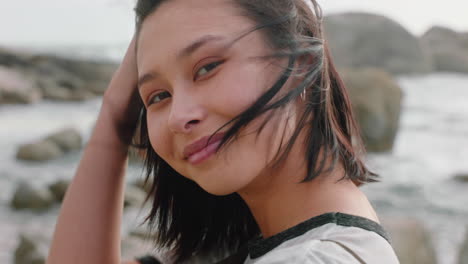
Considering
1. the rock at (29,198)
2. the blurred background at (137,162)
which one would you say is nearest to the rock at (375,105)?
the blurred background at (137,162)

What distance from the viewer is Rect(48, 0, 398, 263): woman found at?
0.50 m

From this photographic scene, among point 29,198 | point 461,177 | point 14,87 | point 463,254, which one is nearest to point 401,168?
point 461,177

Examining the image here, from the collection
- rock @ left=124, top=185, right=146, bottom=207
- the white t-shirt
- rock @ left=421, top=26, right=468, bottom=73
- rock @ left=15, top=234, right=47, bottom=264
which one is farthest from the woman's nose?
rock @ left=421, top=26, right=468, bottom=73

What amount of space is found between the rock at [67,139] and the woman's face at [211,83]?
2045 millimetres

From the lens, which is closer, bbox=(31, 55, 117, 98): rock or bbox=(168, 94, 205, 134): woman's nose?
bbox=(168, 94, 205, 134): woman's nose

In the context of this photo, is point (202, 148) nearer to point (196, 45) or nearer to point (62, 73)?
point (196, 45)

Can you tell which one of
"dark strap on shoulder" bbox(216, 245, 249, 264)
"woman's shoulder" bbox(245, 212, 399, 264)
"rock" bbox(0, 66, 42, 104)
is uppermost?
"woman's shoulder" bbox(245, 212, 399, 264)

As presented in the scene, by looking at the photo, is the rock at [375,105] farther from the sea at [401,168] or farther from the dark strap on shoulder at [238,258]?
the dark strap on shoulder at [238,258]

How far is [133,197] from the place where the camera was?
7.05 ft

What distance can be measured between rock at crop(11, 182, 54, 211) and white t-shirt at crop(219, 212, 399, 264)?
5.57 ft

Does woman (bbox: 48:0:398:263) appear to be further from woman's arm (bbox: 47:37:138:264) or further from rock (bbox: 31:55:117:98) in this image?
rock (bbox: 31:55:117:98)

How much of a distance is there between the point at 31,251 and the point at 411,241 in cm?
119

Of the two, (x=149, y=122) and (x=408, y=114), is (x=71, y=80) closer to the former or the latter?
(x=408, y=114)

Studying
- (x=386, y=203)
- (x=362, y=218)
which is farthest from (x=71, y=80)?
(x=362, y=218)
